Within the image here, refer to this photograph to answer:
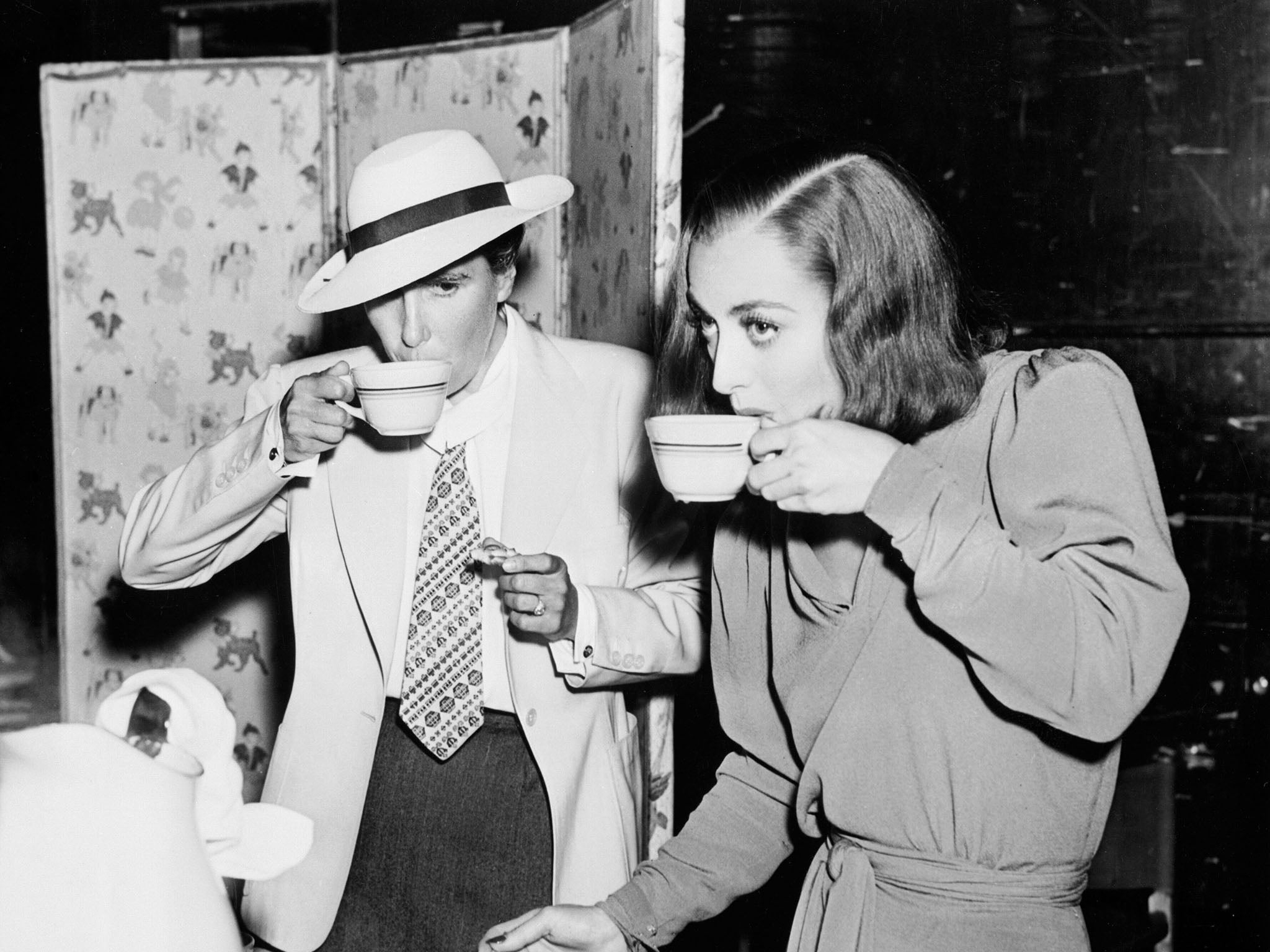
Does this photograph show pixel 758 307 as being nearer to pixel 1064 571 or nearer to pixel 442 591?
pixel 1064 571

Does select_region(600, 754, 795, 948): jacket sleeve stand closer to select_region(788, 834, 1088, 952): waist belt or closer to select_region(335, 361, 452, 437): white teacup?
select_region(788, 834, 1088, 952): waist belt

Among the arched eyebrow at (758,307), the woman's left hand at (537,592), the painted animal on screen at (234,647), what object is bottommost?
the painted animal on screen at (234,647)

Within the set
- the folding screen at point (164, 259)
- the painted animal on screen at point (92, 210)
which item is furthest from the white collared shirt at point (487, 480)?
the painted animal on screen at point (92, 210)

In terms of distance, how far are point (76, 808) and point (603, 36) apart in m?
1.95

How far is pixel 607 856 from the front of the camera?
6.40 ft

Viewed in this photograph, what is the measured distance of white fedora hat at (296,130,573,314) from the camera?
1.88m

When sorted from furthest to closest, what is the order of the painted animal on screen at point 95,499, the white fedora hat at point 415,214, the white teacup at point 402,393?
the painted animal on screen at point 95,499, the white fedora hat at point 415,214, the white teacup at point 402,393

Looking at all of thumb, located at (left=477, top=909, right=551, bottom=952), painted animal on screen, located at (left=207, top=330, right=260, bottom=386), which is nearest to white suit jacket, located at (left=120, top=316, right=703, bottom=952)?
thumb, located at (left=477, top=909, right=551, bottom=952)

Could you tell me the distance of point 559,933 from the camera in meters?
1.38

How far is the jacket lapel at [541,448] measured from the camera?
200 centimetres

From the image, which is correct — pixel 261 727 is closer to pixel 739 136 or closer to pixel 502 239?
pixel 502 239

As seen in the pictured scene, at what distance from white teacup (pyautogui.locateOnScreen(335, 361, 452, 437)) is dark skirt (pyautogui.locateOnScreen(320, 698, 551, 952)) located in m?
0.53

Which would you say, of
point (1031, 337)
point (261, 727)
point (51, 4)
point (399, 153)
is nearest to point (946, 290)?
point (399, 153)

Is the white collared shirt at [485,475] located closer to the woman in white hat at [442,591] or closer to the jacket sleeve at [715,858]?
the woman in white hat at [442,591]
